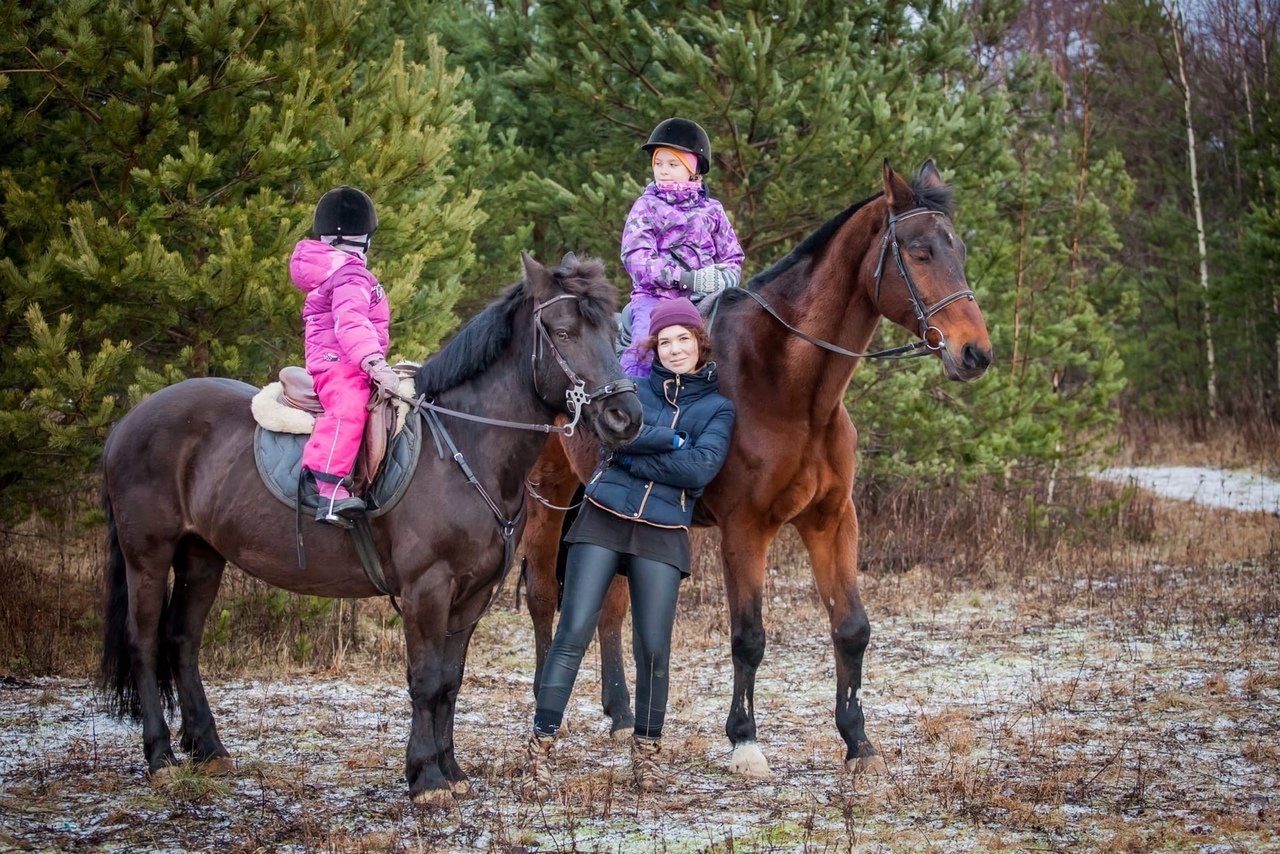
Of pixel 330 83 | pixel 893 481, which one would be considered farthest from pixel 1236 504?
pixel 330 83

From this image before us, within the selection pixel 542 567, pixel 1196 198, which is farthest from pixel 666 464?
pixel 1196 198

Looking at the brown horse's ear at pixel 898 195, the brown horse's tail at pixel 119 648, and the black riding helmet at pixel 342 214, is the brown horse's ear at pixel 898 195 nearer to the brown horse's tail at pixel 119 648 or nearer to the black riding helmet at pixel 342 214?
the black riding helmet at pixel 342 214

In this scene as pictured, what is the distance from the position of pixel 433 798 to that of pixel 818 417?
2348mm

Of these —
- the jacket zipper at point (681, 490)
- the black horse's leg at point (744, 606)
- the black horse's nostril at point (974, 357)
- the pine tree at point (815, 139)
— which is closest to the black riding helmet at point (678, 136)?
the jacket zipper at point (681, 490)

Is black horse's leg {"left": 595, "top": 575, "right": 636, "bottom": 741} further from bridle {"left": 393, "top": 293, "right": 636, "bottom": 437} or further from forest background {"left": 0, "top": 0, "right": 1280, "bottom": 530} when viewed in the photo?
forest background {"left": 0, "top": 0, "right": 1280, "bottom": 530}

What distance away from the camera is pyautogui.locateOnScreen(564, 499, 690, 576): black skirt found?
480cm

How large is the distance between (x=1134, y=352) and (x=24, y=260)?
19.4 meters

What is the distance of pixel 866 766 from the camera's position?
5.22 metres

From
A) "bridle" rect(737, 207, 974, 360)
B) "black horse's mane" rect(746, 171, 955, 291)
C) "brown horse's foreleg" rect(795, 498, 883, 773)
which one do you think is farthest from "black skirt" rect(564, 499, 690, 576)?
"black horse's mane" rect(746, 171, 955, 291)

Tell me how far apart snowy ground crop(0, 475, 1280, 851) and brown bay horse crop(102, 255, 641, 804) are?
0.42m

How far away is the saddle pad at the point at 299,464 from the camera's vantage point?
191 inches

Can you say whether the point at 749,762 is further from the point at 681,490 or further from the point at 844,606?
the point at 681,490

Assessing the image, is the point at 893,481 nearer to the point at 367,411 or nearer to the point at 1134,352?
the point at 367,411

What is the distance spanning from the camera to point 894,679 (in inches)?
285
